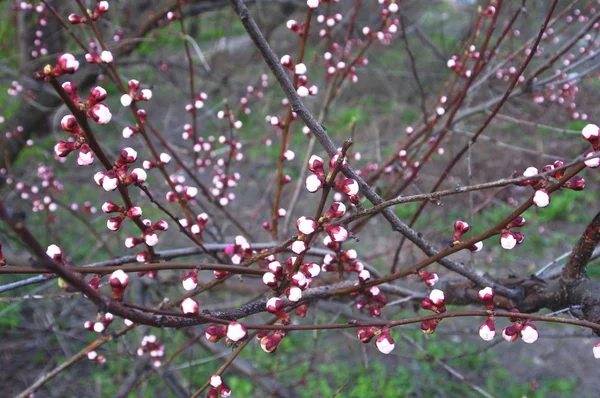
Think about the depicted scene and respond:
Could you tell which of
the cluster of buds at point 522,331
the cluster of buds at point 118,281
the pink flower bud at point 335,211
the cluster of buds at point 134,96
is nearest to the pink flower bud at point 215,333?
the cluster of buds at point 118,281

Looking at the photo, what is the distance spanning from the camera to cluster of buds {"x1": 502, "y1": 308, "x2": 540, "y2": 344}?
838mm

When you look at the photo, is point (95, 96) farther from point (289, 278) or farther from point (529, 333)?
point (529, 333)

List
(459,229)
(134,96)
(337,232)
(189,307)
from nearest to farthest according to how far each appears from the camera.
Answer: (189,307) < (337,232) < (459,229) < (134,96)

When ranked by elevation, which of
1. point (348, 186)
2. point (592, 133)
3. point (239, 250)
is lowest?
point (239, 250)

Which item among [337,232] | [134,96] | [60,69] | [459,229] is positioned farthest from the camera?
[134,96]

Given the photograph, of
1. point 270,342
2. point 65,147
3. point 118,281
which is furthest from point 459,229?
point 65,147

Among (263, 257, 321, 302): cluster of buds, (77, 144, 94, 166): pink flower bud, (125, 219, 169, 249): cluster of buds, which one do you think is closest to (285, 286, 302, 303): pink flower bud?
(263, 257, 321, 302): cluster of buds

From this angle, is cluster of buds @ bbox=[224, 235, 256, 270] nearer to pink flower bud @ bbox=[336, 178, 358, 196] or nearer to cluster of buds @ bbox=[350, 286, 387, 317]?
cluster of buds @ bbox=[350, 286, 387, 317]

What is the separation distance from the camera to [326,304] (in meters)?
2.37

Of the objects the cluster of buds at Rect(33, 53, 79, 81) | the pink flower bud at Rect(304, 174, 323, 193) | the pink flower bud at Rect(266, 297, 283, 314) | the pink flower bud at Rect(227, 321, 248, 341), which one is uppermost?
the cluster of buds at Rect(33, 53, 79, 81)

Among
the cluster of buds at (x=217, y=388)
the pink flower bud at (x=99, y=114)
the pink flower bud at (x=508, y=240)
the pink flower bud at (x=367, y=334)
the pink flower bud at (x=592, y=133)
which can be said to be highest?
the pink flower bud at (x=99, y=114)

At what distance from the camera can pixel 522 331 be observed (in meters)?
0.86

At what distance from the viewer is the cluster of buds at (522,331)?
2.75 ft

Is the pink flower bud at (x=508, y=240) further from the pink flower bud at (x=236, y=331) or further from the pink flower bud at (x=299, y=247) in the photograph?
the pink flower bud at (x=236, y=331)
